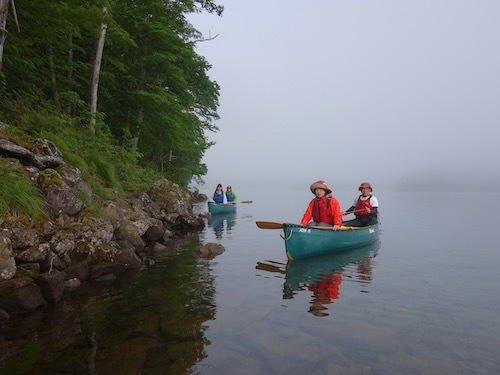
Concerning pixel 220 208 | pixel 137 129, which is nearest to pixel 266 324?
pixel 137 129

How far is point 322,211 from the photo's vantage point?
12266mm

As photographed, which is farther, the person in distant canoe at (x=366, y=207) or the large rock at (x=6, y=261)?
the person in distant canoe at (x=366, y=207)

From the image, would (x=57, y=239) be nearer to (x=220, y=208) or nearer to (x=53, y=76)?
(x=53, y=76)

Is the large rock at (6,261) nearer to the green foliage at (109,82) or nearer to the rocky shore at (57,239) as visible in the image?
the rocky shore at (57,239)

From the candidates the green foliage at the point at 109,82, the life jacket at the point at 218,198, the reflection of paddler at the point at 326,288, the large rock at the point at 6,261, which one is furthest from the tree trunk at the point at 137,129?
the reflection of paddler at the point at 326,288

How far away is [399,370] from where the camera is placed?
14.2 feet

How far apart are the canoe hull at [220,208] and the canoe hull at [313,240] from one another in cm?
1684

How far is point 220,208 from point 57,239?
2159 centimetres

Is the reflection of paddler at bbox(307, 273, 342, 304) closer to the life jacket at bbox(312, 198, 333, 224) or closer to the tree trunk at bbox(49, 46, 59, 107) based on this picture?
the life jacket at bbox(312, 198, 333, 224)

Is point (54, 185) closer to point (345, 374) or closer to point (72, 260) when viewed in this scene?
point (72, 260)

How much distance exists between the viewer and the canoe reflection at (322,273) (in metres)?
7.42

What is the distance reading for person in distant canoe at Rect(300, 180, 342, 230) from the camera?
11.9 meters

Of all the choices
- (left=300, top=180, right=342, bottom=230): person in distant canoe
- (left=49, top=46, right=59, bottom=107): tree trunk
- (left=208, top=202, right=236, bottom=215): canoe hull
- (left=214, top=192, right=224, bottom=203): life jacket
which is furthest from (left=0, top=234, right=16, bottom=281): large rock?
(left=214, top=192, right=224, bottom=203): life jacket

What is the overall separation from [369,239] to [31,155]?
13158mm
